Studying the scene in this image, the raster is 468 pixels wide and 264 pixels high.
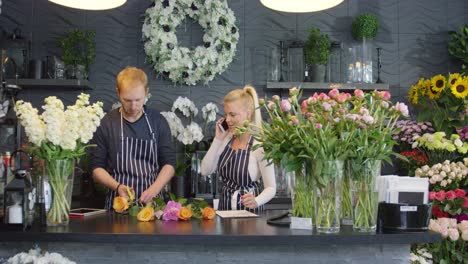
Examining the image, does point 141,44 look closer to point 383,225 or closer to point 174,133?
point 174,133

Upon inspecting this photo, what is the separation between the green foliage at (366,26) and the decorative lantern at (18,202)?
3.53 m

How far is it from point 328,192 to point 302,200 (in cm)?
14

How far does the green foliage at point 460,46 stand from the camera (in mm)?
4848

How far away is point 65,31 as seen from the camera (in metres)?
4.77

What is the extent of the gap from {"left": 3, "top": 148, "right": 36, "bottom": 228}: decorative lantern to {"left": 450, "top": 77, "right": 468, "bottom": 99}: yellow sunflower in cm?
348

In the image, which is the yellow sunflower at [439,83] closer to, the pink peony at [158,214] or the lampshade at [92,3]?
the lampshade at [92,3]

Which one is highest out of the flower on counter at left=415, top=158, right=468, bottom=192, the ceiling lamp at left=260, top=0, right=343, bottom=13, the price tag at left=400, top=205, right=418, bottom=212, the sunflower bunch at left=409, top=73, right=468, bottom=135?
the ceiling lamp at left=260, top=0, right=343, bottom=13

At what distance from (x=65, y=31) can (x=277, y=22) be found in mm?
1950

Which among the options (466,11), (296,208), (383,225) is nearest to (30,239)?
(296,208)

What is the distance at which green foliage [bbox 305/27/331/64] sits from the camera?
181 inches

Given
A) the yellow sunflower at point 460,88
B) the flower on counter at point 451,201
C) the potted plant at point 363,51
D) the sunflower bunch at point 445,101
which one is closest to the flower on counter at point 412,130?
the sunflower bunch at point 445,101

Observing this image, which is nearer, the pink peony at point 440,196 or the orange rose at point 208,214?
the orange rose at point 208,214

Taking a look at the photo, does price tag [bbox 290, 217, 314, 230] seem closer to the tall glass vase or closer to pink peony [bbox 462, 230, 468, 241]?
the tall glass vase

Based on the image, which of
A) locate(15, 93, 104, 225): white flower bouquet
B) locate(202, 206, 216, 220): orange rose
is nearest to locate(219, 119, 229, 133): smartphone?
locate(202, 206, 216, 220): orange rose
